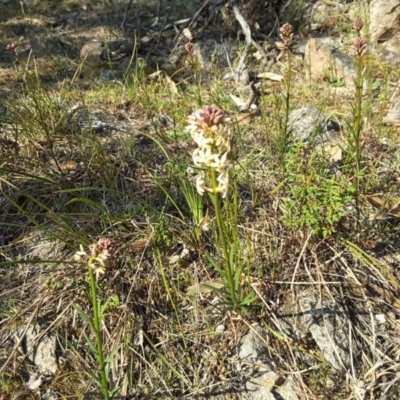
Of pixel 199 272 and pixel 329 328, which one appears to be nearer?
pixel 329 328

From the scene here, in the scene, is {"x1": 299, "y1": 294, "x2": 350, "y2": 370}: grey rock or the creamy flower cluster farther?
{"x1": 299, "y1": 294, "x2": 350, "y2": 370}: grey rock

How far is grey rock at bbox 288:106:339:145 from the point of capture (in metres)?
3.27

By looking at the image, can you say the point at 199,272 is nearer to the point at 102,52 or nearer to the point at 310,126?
the point at 310,126

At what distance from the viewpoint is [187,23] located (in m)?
6.15

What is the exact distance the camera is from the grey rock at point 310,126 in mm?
3266

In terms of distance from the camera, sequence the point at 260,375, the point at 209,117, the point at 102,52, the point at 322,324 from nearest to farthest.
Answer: the point at 209,117 → the point at 260,375 → the point at 322,324 → the point at 102,52

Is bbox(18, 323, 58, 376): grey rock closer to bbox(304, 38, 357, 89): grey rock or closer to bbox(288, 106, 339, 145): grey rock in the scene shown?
bbox(288, 106, 339, 145): grey rock

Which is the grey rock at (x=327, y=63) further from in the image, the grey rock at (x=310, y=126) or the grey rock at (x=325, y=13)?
the grey rock at (x=310, y=126)

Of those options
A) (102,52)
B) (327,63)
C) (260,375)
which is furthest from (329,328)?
(102,52)

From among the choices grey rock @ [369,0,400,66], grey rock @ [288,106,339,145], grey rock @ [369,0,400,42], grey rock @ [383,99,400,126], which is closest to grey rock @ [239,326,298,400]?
grey rock @ [288,106,339,145]

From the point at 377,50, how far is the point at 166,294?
155 inches

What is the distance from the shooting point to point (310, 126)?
11.1ft

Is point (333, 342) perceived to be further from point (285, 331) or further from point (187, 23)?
point (187, 23)

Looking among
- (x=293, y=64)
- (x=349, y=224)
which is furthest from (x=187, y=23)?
(x=349, y=224)
